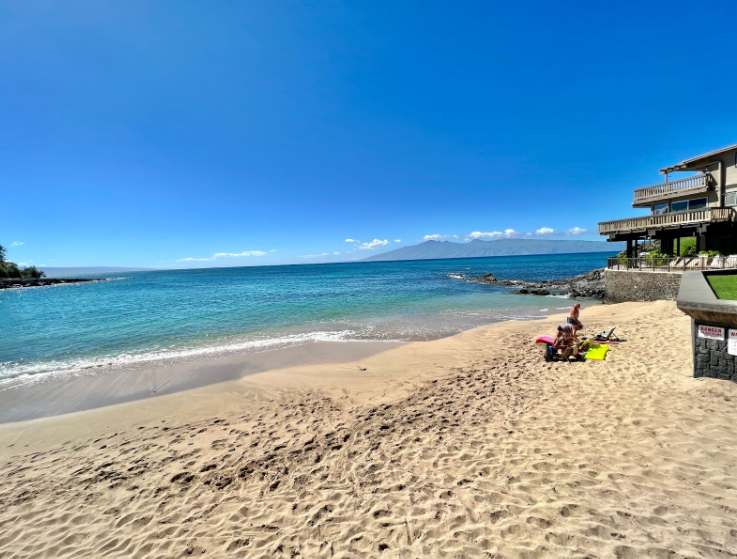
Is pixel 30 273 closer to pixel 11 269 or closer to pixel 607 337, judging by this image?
pixel 11 269

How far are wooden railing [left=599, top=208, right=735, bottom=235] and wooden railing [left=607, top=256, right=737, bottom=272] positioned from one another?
3.73 meters

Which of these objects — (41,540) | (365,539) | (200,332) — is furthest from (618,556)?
(200,332)

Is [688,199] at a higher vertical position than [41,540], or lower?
higher

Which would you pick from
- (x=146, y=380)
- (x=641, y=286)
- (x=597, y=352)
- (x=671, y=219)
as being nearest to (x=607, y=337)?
(x=597, y=352)

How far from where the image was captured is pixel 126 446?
6.12 metres

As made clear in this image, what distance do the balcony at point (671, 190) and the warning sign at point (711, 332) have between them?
90.2 ft

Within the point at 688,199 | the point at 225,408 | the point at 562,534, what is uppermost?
the point at 688,199

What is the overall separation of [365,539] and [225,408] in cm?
567

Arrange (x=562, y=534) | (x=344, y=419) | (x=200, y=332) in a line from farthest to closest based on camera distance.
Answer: (x=200, y=332)
(x=344, y=419)
(x=562, y=534)

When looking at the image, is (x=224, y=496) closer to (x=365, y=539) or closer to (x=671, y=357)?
(x=365, y=539)

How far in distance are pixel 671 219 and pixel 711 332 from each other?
930 inches

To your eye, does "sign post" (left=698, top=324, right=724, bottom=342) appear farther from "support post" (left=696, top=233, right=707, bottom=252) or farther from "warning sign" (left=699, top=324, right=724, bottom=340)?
"support post" (left=696, top=233, right=707, bottom=252)

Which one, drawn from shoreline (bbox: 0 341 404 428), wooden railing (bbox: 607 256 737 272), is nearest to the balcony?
wooden railing (bbox: 607 256 737 272)

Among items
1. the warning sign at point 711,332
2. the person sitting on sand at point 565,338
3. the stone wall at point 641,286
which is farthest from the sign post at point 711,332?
the stone wall at point 641,286
